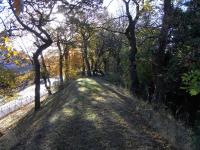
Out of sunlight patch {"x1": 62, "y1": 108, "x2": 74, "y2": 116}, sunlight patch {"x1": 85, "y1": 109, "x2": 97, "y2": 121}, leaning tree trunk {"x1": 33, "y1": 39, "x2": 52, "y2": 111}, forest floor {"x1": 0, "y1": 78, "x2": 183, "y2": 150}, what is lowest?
forest floor {"x1": 0, "y1": 78, "x2": 183, "y2": 150}

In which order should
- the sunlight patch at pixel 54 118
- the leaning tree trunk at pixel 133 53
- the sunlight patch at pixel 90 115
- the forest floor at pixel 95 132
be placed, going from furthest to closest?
the leaning tree trunk at pixel 133 53, the sunlight patch at pixel 54 118, the sunlight patch at pixel 90 115, the forest floor at pixel 95 132

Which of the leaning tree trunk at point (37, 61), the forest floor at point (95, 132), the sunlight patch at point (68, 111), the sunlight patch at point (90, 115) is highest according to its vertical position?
the leaning tree trunk at point (37, 61)

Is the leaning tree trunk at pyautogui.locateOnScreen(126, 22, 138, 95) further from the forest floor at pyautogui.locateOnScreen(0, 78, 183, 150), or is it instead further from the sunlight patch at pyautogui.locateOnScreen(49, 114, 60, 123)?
the sunlight patch at pyautogui.locateOnScreen(49, 114, 60, 123)

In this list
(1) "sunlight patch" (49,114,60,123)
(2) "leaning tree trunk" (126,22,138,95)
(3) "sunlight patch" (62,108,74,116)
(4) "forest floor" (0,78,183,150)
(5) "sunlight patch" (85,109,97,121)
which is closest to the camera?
(4) "forest floor" (0,78,183,150)

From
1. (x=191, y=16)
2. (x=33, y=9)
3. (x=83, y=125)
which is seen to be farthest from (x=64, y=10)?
(x=83, y=125)

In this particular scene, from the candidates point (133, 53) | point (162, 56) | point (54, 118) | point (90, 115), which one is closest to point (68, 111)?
point (54, 118)

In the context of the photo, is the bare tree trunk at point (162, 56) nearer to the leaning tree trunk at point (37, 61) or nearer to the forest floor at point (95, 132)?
the leaning tree trunk at point (37, 61)

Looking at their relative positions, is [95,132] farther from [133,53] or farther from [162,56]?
[133,53]

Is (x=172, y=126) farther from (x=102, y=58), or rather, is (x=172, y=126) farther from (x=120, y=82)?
(x=102, y=58)

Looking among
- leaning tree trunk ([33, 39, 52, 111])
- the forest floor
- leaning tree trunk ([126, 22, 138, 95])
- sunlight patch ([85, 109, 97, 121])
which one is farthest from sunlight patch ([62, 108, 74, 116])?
leaning tree trunk ([126, 22, 138, 95])

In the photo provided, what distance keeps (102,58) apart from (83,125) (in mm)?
48279

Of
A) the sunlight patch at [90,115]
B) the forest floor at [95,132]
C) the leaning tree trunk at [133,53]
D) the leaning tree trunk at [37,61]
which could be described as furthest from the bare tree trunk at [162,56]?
the sunlight patch at [90,115]

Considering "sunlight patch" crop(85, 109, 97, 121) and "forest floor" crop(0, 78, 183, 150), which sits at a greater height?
"sunlight patch" crop(85, 109, 97, 121)

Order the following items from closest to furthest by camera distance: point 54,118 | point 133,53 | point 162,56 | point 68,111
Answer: point 54,118, point 68,111, point 162,56, point 133,53
